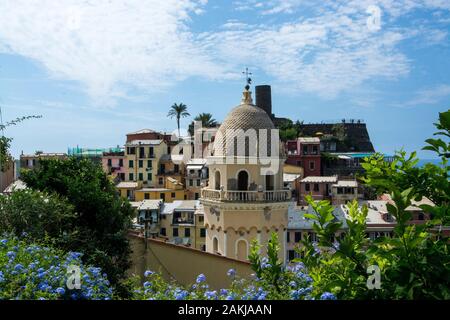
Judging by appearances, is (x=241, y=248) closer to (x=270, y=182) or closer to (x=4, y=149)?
(x=270, y=182)

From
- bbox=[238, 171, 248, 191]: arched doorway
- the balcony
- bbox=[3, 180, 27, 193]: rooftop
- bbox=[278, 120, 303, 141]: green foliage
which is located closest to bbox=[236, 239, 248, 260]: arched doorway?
the balcony

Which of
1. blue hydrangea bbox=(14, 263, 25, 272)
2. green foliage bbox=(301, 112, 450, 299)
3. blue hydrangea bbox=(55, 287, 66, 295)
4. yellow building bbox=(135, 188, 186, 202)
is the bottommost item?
blue hydrangea bbox=(55, 287, 66, 295)

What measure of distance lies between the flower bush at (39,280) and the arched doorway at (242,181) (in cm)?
1397

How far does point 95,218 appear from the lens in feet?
56.3

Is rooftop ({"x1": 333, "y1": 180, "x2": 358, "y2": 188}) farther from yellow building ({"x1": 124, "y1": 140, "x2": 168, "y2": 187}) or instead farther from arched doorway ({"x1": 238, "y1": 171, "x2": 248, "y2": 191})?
arched doorway ({"x1": 238, "y1": 171, "x2": 248, "y2": 191})

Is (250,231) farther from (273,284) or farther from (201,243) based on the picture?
(201,243)

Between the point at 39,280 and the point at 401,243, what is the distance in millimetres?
4629

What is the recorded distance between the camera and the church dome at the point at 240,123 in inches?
838

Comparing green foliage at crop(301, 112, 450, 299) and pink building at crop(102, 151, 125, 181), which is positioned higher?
pink building at crop(102, 151, 125, 181)

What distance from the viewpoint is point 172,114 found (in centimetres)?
8275

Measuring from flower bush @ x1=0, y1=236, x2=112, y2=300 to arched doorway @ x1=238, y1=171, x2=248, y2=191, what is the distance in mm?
13972

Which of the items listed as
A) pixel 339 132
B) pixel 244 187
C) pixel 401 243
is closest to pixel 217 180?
pixel 244 187

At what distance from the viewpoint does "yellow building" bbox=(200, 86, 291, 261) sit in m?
21.0
